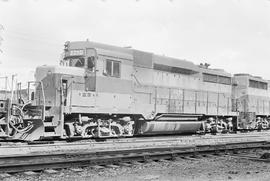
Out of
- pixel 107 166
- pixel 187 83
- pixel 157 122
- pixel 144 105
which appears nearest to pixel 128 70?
pixel 144 105

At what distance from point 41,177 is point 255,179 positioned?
448 cm

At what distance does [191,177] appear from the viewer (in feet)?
25.3

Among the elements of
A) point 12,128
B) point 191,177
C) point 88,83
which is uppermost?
point 88,83

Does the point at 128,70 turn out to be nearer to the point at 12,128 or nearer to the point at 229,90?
the point at 12,128

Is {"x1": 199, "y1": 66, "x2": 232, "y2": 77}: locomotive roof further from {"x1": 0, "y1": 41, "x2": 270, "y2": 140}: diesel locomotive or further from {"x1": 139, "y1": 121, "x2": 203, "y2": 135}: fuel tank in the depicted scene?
{"x1": 139, "y1": 121, "x2": 203, "y2": 135}: fuel tank

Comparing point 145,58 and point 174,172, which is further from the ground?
point 145,58

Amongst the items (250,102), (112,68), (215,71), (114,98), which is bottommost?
(114,98)

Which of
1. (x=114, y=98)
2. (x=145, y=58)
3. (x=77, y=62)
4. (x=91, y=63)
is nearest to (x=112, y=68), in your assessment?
(x=91, y=63)

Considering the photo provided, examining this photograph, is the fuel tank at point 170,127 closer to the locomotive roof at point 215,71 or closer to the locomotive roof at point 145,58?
the locomotive roof at point 145,58

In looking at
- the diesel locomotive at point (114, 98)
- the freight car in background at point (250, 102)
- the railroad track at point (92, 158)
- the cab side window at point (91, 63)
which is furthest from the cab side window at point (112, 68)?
the freight car in background at point (250, 102)

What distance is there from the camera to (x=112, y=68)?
1556 centimetres

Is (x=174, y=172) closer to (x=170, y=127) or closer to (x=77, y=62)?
(x=77, y=62)

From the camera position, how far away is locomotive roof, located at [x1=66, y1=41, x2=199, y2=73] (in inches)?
607

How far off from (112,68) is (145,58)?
2.31 m
